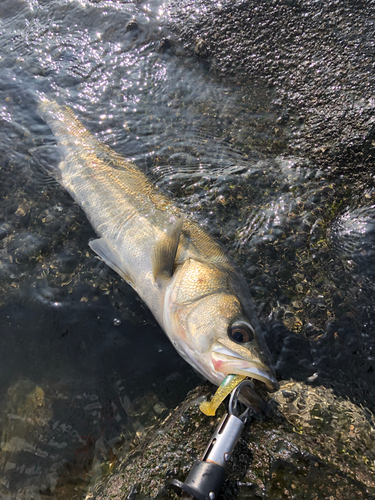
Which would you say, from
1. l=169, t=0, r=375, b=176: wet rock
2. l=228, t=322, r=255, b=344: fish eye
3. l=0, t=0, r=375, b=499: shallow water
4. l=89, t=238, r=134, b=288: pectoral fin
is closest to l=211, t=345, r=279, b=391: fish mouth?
l=228, t=322, r=255, b=344: fish eye

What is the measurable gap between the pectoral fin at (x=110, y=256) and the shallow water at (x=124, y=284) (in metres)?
0.16

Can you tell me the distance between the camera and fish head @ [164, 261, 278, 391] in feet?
6.88

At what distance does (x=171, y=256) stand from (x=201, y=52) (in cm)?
318

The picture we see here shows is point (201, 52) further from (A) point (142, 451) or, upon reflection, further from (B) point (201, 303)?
(A) point (142, 451)

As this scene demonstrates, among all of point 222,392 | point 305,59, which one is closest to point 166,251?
point 222,392

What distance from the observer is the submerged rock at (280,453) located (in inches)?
69.6

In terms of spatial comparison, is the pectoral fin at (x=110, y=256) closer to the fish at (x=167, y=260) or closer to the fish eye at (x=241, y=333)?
the fish at (x=167, y=260)

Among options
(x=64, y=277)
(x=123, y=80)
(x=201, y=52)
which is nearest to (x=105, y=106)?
(x=123, y=80)

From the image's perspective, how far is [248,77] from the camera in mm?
4098

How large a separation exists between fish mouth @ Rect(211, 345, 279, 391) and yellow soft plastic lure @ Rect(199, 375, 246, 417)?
0.04 metres

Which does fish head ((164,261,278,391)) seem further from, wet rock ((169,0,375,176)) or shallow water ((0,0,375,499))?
wet rock ((169,0,375,176))

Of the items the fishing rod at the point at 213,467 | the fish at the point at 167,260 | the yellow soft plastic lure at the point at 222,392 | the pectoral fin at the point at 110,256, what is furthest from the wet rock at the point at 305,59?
the fishing rod at the point at 213,467

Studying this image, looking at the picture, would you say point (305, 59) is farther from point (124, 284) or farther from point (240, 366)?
point (240, 366)

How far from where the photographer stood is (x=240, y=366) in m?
2.03
